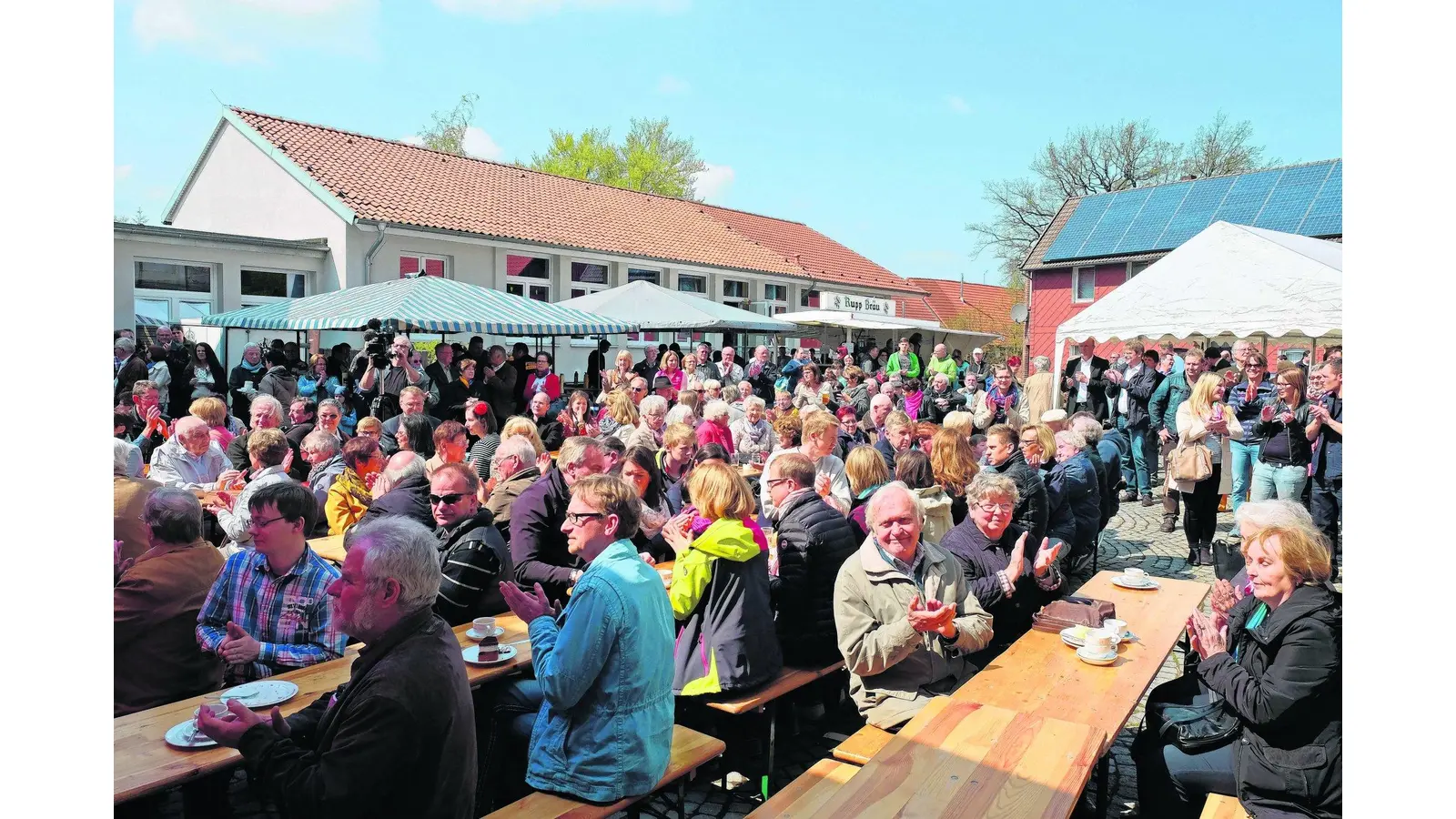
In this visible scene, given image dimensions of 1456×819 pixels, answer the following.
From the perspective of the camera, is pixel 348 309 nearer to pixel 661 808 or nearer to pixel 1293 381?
pixel 661 808

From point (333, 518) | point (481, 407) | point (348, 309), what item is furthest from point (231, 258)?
point (333, 518)

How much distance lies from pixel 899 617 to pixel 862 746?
20.9 inches

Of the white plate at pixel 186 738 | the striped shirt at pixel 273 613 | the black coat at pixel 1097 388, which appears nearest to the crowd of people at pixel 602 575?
the striped shirt at pixel 273 613

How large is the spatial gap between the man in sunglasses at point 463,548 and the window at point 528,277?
16.3 m

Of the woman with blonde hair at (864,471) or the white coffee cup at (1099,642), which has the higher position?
the woman with blonde hair at (864,471)

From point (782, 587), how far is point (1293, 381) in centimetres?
541

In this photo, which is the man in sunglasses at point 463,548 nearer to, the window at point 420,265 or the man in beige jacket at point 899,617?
the man in beige jacket at point 899,617

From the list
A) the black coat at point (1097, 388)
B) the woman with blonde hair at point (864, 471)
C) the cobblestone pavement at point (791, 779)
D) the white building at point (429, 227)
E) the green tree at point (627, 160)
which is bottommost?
the cobblestone pavement at point (791, 779)

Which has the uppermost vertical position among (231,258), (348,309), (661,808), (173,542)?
(231,258)

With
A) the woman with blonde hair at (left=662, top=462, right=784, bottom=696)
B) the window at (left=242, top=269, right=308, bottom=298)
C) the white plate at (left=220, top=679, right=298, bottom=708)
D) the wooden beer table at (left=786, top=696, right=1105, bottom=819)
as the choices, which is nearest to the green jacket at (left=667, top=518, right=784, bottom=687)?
the woman with blonde hair at (left=662, top=462, right=784, bottom=696)

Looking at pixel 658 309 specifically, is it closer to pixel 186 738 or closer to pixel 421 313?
pixel 421 313

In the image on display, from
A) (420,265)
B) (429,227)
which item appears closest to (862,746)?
(429,227)

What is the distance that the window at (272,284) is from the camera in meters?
16.0

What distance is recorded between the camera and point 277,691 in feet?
10.3
